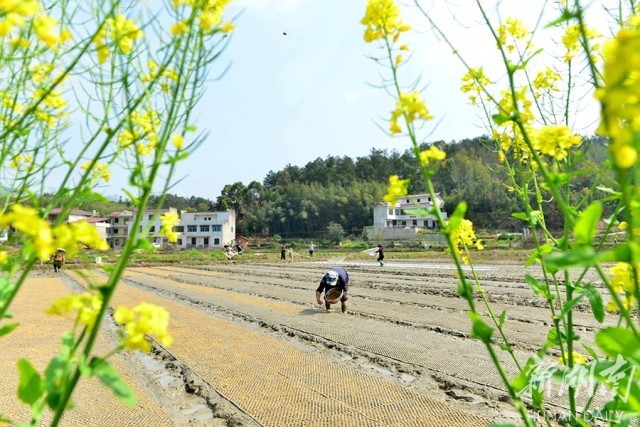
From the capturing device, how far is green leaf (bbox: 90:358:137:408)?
2.56ft

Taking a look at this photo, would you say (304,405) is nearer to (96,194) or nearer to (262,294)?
(96,194)

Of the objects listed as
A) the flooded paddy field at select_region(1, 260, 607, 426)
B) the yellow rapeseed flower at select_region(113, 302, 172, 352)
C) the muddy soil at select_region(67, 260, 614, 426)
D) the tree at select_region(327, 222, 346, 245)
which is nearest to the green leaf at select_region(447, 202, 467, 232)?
the yellow rapeseed flower at select_region(113, 302, 172, 352)

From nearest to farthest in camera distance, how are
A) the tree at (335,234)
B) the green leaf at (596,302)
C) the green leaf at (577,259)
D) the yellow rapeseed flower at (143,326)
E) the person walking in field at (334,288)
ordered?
the green leaf at (577,259)
the yellow rapeseed flower at (143,326)
the green leaf at (596,302)
the person walking in field at (334,288)
the tree at (335,234)

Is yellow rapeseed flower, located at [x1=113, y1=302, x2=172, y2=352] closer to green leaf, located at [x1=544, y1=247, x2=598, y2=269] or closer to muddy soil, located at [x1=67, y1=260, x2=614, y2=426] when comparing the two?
green leaf, located at [x1=544, y1=247, x2=598, y2=269]

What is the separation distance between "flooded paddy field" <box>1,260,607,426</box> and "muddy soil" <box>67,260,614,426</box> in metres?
0.02

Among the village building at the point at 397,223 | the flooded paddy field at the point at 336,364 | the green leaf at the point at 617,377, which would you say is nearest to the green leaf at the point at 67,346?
the green leaf at the point at 617,377

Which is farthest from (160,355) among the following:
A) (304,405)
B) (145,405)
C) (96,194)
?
(96,194)

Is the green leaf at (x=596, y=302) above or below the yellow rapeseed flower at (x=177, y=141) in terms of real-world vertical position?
below

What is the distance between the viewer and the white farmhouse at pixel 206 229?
52.0 metres

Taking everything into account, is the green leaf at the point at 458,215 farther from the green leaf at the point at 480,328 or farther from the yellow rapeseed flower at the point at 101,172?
the yellow rapeseed flower at the point at 101,172

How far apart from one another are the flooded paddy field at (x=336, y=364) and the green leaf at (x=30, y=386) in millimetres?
2940

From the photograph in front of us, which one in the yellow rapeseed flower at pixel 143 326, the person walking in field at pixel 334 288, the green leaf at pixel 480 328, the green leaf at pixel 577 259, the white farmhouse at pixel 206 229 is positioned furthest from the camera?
the white farmhouse at pixel 206 229

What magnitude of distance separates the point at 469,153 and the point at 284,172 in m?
31.7

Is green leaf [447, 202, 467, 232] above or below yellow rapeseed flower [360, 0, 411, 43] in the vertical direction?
below
